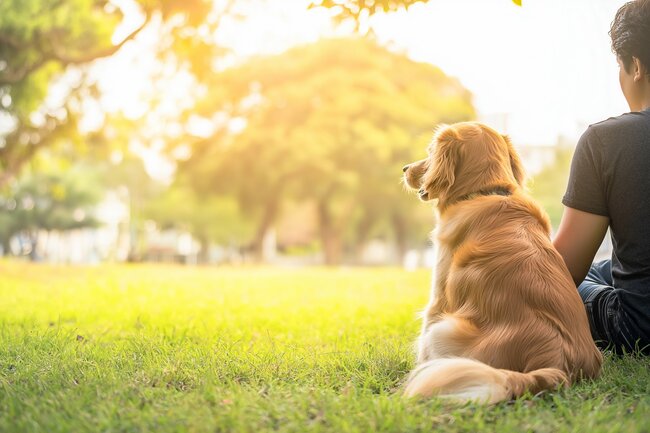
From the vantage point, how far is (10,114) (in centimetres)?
1515

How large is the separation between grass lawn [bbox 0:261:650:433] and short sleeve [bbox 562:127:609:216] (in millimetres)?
929

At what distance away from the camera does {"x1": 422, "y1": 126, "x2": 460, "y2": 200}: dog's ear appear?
4047mm

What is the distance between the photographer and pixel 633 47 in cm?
385

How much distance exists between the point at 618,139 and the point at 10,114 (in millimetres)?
14460

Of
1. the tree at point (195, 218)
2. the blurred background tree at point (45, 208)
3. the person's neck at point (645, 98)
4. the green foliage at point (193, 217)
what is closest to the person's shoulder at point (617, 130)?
the person's neck at point (645, 98)

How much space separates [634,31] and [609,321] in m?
1.72

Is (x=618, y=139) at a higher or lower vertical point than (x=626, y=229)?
higher

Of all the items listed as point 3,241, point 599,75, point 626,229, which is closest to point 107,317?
point 626,229

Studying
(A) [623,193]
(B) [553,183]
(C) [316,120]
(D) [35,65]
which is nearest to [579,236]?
(A) [623,193]

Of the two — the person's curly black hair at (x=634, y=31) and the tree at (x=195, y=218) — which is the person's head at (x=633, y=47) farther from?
the tree at (x=195, y=218)

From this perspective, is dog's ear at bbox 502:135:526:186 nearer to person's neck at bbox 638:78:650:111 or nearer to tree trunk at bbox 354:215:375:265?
person's neck at bbox 638:78:650:111

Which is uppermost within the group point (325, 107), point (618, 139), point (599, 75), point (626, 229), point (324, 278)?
point (325, 107)

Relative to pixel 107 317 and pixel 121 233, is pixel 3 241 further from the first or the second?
pixel 107 317

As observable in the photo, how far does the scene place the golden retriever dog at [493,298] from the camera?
3117mm
